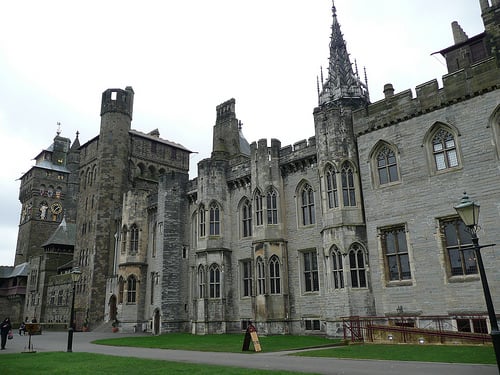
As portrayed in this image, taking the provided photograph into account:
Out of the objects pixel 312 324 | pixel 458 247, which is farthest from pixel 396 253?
pixel 312 324

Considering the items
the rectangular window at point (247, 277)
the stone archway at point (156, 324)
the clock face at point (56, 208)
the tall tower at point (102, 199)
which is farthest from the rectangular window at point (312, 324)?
the clock face at point (56, 208)

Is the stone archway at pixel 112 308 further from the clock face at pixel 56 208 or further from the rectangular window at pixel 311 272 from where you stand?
the clock face at pixel 56 208

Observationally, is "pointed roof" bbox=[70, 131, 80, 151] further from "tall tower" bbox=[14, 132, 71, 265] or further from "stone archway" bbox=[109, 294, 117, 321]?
"stone archway" bbox=[109, 294, 117, 321]

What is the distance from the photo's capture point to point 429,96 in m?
21.0

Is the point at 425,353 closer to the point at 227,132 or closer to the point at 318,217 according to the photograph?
the point at 318,217

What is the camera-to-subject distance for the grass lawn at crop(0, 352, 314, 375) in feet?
35.7

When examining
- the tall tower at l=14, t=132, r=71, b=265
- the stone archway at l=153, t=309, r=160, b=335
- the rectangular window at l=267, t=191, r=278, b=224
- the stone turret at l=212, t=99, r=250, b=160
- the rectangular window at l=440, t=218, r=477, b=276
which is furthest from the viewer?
the tall tower at l=14, t=132, r=71, b=265

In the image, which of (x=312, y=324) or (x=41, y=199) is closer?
(x=312, y=324)

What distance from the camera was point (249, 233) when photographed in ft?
98.6

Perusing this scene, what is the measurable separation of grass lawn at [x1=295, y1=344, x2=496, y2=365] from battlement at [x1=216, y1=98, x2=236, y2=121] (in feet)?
85.5

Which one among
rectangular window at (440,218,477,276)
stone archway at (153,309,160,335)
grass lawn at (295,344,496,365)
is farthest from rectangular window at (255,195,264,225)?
grass lawn at (295,344,496,365)

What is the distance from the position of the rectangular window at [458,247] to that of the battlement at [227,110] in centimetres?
2279

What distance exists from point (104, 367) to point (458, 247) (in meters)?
15.2

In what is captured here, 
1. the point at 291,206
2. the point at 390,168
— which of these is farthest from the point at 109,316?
the point at 390,168
